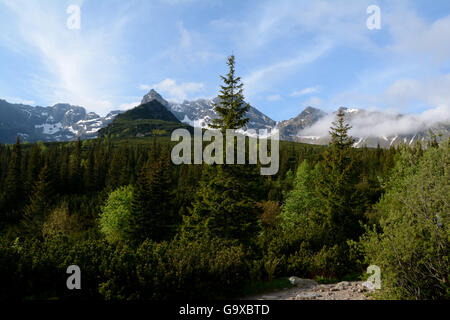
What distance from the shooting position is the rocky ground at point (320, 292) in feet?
26.0

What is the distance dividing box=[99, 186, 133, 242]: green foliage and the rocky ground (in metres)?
31.0

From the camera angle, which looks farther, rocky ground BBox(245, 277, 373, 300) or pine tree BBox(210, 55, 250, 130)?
pine tree BBox(210, 55, 250, 130)

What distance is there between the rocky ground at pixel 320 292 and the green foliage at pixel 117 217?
31.0 metres

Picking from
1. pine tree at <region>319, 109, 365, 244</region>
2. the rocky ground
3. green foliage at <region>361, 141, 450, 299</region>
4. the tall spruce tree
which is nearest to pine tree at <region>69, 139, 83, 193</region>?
the tall spruce tree

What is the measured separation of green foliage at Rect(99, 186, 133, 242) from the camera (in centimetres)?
3672

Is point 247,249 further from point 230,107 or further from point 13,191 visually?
point 13,191

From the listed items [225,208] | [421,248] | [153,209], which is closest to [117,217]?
[153,209]

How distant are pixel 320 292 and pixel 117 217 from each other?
35.1 meters

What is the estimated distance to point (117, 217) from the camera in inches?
1492

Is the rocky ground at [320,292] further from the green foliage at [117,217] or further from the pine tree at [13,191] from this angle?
the pine tree at [13,191]

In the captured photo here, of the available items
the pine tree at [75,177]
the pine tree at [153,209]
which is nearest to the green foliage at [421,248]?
the pine tree at [153,209]

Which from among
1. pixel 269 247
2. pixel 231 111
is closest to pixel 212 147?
pixel 231 111

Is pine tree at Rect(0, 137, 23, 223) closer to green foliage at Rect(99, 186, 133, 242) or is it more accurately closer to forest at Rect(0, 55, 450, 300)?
green foliage at Rect(99, 186, 133, 242)
